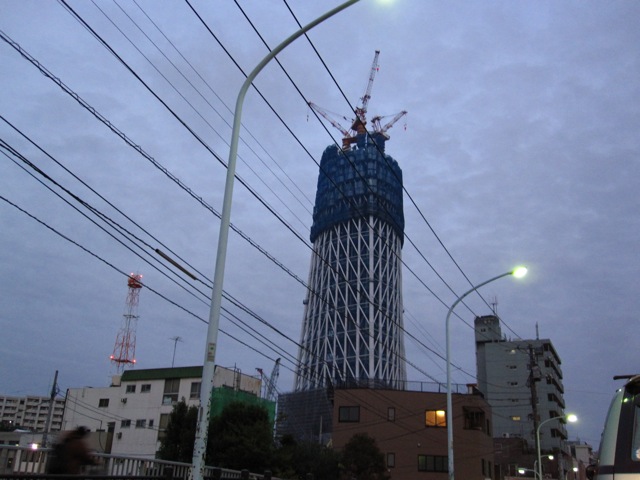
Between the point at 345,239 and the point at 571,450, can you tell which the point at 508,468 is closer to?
the point at 571,450

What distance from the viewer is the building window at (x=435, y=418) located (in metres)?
53.5

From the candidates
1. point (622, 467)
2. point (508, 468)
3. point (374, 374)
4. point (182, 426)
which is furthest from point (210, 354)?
point (374, 374)

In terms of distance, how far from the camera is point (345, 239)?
14062cm

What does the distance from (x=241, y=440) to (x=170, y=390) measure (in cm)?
2677

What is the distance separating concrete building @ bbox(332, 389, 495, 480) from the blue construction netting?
2820 inches

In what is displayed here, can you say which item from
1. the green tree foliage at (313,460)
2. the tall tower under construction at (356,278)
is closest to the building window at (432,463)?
the green tree foliage at (313,460)

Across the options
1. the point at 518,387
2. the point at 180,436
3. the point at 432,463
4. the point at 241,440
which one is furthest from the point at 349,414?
the point at 518,387

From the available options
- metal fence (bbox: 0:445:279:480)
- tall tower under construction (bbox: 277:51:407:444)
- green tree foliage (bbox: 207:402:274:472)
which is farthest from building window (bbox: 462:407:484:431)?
tall tower under construction (bbox: 277:51:407:444)

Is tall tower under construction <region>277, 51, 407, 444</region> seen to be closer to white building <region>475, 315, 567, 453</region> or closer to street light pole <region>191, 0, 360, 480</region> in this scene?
white building <region>475, 315, 567, 453</region>

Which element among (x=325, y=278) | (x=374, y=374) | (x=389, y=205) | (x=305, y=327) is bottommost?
(x=374, y=374)

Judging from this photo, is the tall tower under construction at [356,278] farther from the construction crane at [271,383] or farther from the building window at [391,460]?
the building window at [391,460]

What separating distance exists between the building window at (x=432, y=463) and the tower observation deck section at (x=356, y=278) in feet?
247

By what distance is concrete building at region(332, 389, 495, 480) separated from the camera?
52.0m

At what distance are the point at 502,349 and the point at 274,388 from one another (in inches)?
1748
